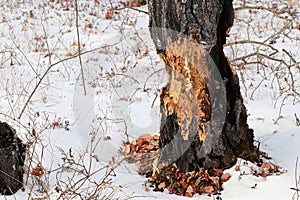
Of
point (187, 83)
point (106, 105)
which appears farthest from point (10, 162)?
point (106, 105)

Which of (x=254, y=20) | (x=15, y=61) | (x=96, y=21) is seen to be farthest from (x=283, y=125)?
(x=96, y=21)

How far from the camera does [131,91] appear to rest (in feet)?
14.9

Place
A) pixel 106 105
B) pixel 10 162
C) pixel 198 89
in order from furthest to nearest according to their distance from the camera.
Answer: pixel 106 105, pixel 198 89, pixel 10 162

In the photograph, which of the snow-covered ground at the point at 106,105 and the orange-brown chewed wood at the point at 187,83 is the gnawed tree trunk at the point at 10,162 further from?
the orange-brown chewed wood at the point at 187,83

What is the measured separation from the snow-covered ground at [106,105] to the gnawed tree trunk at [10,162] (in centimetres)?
8

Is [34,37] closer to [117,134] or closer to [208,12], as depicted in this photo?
[117,134]

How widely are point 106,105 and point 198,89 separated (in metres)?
1.73

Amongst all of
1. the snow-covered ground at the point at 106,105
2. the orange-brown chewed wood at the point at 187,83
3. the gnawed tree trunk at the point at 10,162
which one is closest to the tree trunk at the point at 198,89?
the orange-brown chewed wood at the point at 187,83

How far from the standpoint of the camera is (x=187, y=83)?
261 cm

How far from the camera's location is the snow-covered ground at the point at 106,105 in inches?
101

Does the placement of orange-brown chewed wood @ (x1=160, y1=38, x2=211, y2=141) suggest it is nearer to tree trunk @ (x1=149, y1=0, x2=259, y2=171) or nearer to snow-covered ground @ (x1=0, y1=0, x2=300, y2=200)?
tree trunk @ (x1=149, y1=0, x2=259, y2=171)

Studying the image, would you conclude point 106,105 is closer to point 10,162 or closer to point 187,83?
point 187,83

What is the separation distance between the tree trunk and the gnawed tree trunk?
1007 mm

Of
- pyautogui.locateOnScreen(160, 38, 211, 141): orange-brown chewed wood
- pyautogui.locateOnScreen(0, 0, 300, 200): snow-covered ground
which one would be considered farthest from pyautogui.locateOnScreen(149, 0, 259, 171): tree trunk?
pyautogui.locateOnScreen(0, 0, 300, 200): snow-covered ground
